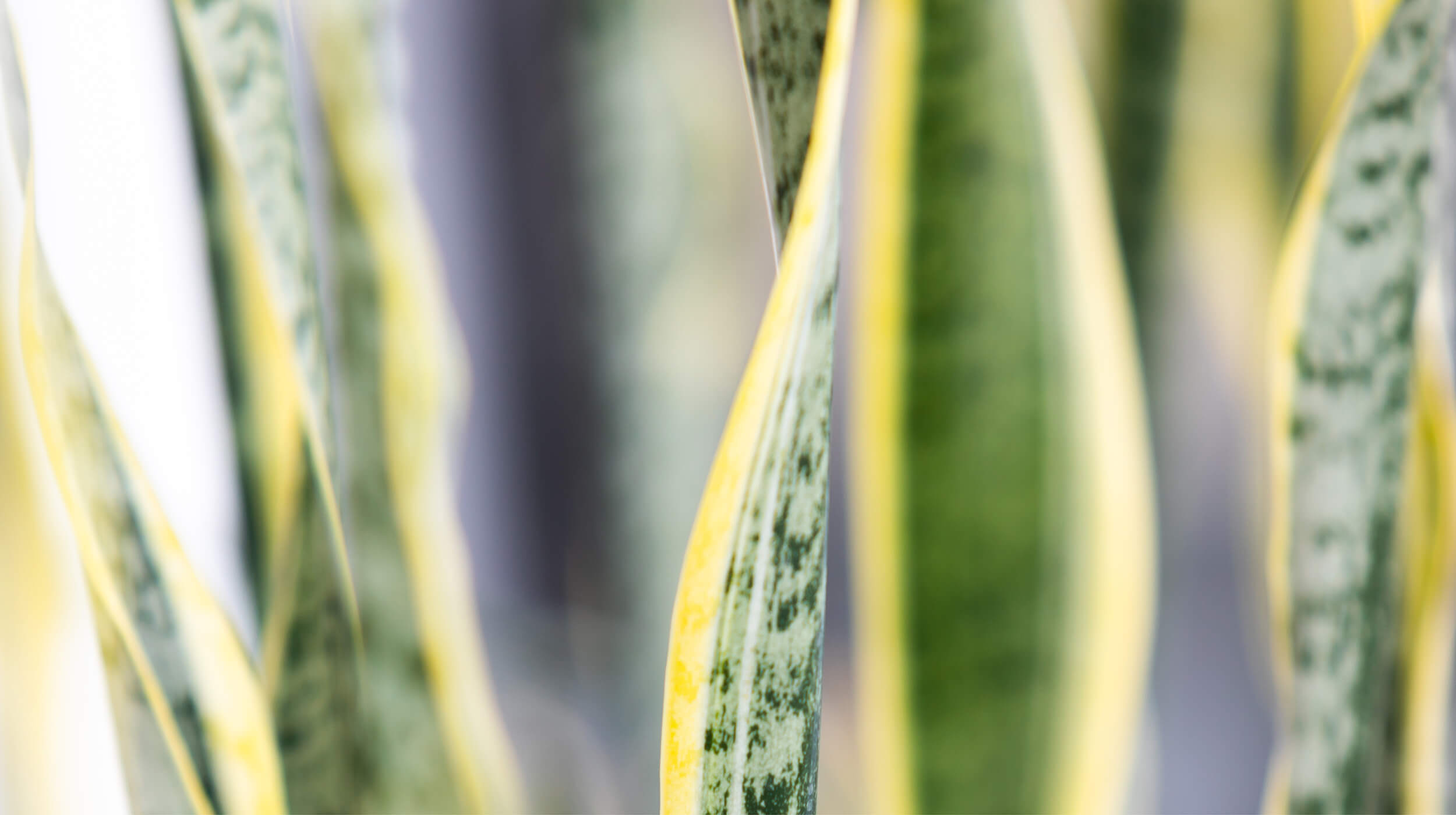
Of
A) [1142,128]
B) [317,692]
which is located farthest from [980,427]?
[317,692]

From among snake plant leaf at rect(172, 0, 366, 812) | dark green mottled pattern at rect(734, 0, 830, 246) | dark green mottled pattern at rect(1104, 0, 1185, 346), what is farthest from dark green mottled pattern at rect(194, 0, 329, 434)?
dark green mottled pattern at rect(1104, 0, 1185, 346)

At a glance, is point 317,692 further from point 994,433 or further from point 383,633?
point 994,433

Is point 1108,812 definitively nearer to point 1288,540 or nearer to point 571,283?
point 1288,540

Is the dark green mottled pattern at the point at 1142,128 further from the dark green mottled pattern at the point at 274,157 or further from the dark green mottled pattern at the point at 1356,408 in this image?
the dark green mottled pattern at the point at 274,157

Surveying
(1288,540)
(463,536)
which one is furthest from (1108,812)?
(463,536)

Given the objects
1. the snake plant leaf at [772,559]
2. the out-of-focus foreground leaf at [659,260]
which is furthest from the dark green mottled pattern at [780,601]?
the out-of-focus foreground leaf at [659,260]

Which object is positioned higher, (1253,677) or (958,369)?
(958,369)

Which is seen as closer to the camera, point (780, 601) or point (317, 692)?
point (780, 601)
